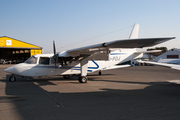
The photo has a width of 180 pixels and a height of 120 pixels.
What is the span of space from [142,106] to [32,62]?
9.68 m

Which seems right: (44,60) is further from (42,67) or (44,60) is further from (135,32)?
(135,32)

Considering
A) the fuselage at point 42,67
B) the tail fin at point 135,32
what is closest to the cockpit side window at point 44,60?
the fuselage at point 42,67

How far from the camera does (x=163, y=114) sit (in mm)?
5125

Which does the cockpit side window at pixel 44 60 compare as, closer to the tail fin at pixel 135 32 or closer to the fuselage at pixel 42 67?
the fuselage at pixel 42 67

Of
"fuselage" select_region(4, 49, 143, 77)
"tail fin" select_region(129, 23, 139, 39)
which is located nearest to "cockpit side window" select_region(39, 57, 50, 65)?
"fuselage" select_region(4, 49, 143, 77)

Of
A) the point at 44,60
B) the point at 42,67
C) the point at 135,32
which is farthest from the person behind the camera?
the point at 135,32

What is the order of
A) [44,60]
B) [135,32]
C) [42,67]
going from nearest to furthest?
[42,67], [44,60], [135,32]

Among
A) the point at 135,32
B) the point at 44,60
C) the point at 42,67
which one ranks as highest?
the point at 135,32

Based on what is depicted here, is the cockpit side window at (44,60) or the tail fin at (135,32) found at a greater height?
the tail fin at (135,32)

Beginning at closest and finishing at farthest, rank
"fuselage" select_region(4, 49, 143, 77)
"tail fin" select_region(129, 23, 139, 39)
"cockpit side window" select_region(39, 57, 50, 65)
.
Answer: "fuselage" select_region(4, 49, 143, 77)
"cockpit side window" select_region(39, 57, 50, 65)
"tail fin" select_region(129, 23, 139, 39)

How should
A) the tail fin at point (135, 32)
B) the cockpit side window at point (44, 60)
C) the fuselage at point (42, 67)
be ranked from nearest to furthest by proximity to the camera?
the fuselage at point (42, 67) → the cockpit side window at point (44, 60) → the tail fin at point (135, 32)

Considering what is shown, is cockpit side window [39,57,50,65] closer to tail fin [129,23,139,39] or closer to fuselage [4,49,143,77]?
fuselage [4,49,143,77]

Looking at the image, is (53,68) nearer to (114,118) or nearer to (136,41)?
(136,41)

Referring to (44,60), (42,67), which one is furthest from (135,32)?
(42,67)
